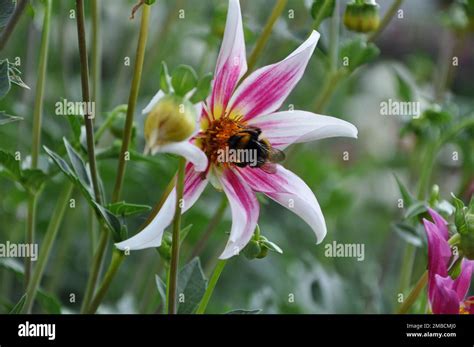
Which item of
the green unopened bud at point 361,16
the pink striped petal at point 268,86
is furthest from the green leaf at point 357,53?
the pink striped petal at point 268,86

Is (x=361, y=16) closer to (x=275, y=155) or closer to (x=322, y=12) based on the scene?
(x=322, y=12)

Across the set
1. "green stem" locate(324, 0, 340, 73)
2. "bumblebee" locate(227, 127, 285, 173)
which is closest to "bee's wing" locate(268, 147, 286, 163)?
"bumblebee" locate(227, 127, 285, 173)

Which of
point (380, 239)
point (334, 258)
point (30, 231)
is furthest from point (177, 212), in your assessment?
point (380, 239)

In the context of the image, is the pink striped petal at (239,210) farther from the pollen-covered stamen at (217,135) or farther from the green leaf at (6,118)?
the green leaf at (6,118)

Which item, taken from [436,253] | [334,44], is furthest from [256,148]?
[334,44]
